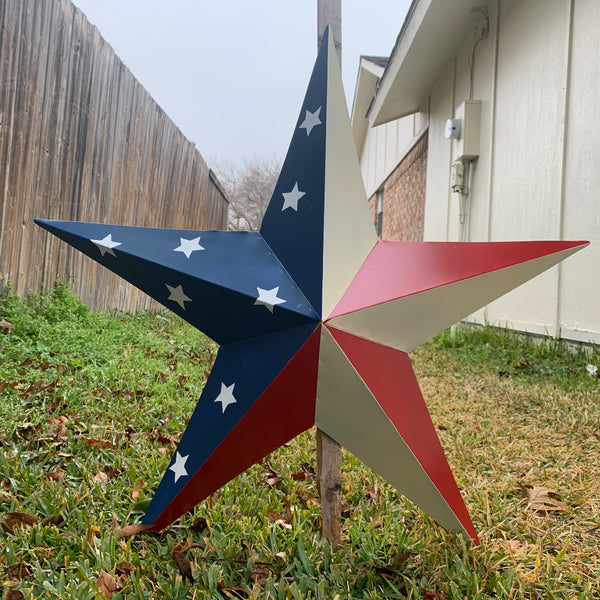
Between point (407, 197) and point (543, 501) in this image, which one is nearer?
point (543, 501)

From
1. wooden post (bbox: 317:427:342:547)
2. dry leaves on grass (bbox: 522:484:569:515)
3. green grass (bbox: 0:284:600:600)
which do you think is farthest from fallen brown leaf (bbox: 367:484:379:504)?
dry leaves on grass (bbox: 522:484:569:515)

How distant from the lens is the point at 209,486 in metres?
1.34

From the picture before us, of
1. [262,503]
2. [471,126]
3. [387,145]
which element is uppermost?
[387,145]

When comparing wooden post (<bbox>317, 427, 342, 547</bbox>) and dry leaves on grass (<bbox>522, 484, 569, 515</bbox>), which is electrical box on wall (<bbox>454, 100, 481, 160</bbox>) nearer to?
dry leaves on grass (<bbox>522, 484, 569, 515</bbox>)

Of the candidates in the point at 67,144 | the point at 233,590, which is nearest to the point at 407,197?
the point at 67,144

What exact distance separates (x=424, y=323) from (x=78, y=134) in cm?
424

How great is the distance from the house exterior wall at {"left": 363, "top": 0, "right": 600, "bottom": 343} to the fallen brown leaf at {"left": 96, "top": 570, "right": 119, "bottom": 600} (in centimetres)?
359

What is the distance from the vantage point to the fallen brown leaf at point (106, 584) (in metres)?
1.26

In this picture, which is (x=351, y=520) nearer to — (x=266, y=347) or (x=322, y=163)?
(x=266, y=347)

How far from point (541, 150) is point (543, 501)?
140 inches

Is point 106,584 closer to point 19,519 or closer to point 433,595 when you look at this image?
point 19,519

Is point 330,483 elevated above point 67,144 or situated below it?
below

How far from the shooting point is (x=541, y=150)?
4.29 meters

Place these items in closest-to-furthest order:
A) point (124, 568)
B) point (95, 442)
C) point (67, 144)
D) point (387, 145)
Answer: point (124, 568) → point (95, 442) → point (67, 144) → point (387, 145)
